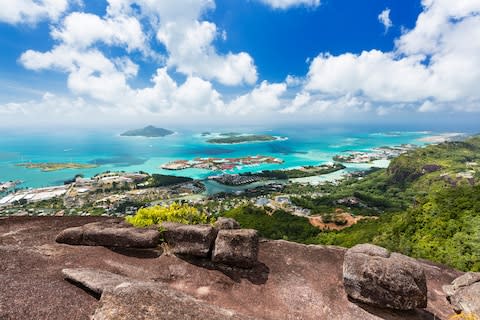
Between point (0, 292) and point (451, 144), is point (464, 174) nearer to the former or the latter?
point (451, 144)

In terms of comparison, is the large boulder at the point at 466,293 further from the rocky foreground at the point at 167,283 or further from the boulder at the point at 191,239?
the boulder at the point at 191,239

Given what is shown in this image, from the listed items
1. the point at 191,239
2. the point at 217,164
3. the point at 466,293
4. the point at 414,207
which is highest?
the point at 191,239

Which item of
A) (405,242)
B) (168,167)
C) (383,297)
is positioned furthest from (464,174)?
(168,167)

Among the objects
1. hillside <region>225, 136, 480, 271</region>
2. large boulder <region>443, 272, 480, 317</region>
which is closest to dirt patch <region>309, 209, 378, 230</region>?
hillside <region>225, 136, 480, 271</region>

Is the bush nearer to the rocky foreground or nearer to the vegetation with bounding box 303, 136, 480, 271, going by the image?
the rocky foreground

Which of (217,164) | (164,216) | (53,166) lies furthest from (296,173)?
(53,166)

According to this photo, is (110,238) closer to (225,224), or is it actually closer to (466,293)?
(225,224)
